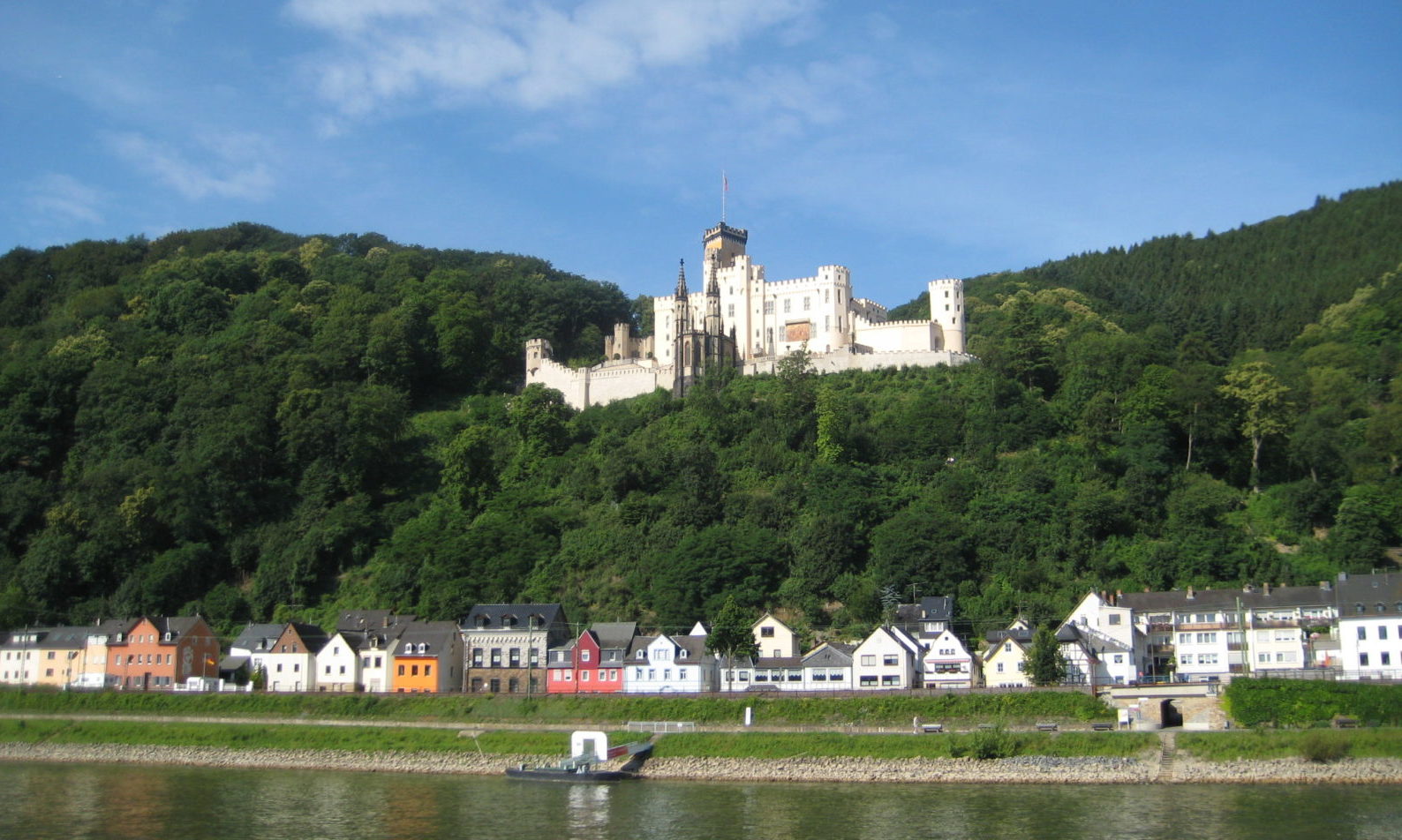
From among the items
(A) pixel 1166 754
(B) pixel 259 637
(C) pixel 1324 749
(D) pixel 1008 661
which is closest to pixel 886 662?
(D) pixel 1008 661

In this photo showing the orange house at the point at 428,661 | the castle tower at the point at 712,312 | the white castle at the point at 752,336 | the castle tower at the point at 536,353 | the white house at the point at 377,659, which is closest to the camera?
the orange house at the point at 428,661

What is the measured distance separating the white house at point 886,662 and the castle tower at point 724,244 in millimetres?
47453

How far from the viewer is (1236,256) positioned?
122938 mm

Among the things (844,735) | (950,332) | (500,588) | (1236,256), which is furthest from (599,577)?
(1236,256)

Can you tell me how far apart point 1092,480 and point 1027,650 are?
17.1 meters

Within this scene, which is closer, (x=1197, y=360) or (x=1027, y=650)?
(x=1027, y=650)

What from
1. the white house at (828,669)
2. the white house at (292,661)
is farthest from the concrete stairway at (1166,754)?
the white house at (292,661)

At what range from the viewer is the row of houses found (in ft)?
155

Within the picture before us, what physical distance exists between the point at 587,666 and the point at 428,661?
6713 mm

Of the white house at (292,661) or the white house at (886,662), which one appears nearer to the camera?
the white house at (886,662)

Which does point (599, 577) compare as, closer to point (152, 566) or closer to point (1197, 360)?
point (152, 566)

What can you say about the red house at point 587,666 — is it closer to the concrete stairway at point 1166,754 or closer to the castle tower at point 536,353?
the concrete stairway at point 1166,754

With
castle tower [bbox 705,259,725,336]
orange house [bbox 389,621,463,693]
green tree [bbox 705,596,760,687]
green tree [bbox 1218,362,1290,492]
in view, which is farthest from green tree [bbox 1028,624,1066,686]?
castle tower [bbox 705,259,725,336]

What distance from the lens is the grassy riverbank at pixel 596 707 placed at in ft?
136
